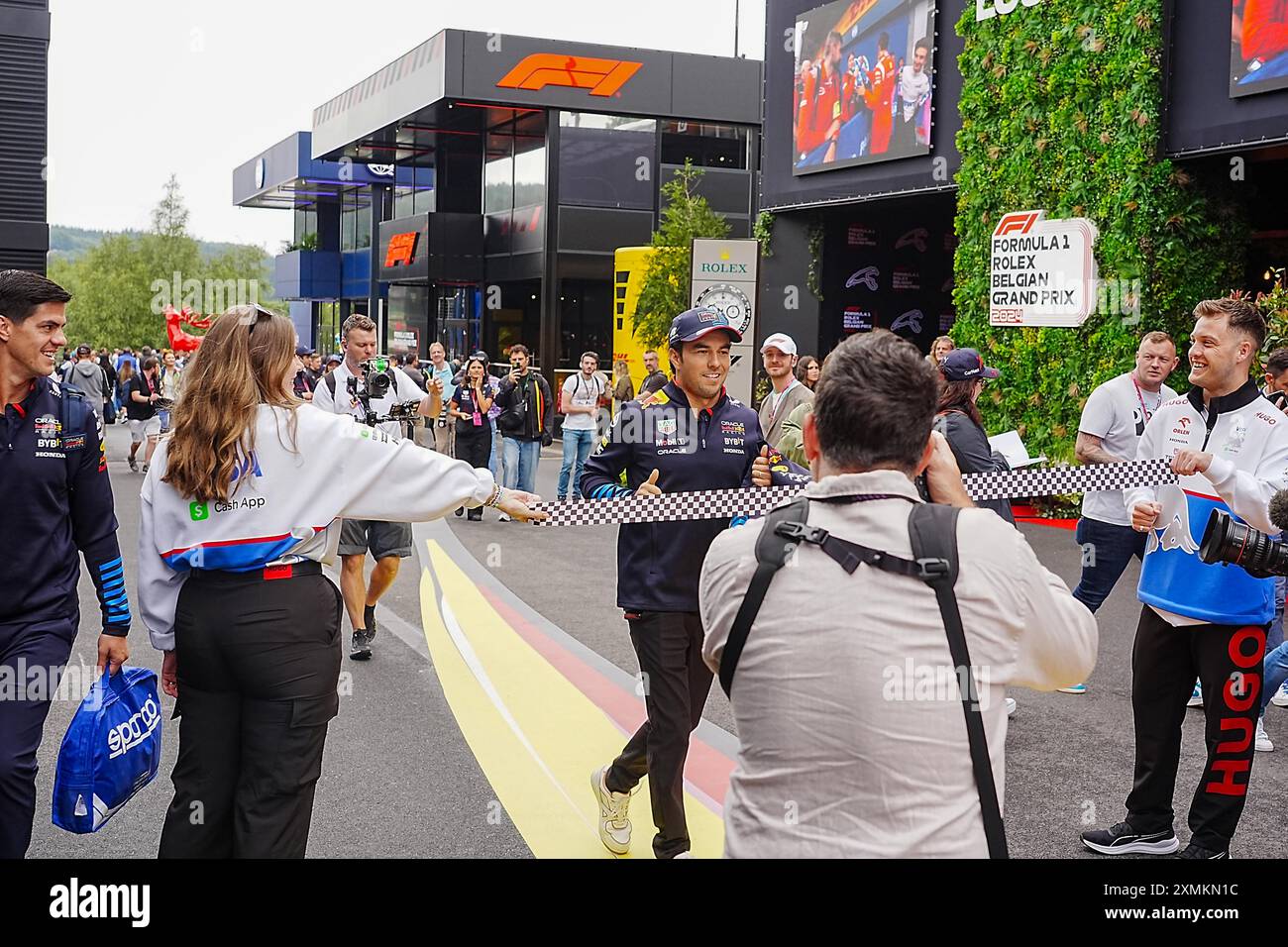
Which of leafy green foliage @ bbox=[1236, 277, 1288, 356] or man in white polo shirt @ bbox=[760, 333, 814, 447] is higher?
leafy green foliage @ bbox=[1236, 277, 1288, 356]

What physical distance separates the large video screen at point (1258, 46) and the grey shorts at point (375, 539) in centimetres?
1026

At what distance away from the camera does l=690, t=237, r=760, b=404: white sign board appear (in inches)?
802

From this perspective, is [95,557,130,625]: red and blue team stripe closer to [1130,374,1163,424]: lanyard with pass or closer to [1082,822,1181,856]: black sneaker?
[1082,822,1181,856]: black sneaker

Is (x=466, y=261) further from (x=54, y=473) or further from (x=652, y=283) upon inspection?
(x=54, y=473)

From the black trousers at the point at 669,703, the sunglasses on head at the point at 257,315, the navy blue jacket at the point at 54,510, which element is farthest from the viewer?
the black trousers at the point at 669,703

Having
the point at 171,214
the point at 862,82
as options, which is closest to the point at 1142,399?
the point at 862,82

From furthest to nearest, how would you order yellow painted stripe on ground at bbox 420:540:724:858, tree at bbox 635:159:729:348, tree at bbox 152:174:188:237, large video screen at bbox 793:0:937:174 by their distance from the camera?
tree at bbox 152:174:188:237 → tree at bbox 635:159:729:348 → large video screen at bbox 793:0:937:174 → yellow painted stripe on ground at bbox 420:540:724:858

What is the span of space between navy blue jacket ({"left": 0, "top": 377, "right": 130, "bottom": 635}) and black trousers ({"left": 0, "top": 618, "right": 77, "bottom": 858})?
0.06m

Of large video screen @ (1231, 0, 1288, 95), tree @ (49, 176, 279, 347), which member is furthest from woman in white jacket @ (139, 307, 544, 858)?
tree @ (49, 176, 279, 347)

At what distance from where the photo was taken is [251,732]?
348cm

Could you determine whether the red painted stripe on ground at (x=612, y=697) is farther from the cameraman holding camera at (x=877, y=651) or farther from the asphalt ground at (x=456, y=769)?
the cameraman holding camera at (x=877, y=651)

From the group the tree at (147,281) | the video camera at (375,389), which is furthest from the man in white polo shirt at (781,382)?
the tree at (147,281)

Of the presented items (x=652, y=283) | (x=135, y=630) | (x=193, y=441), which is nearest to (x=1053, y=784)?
(x=193, y=441)

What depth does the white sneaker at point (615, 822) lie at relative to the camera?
16.4 ft
